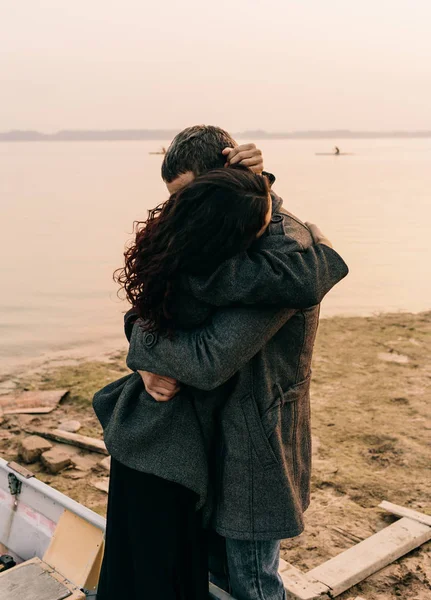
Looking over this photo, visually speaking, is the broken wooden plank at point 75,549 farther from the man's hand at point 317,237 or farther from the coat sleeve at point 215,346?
the man's hand at point 317,237

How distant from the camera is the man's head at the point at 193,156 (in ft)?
7.18

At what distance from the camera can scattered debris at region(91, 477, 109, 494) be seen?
4.90m

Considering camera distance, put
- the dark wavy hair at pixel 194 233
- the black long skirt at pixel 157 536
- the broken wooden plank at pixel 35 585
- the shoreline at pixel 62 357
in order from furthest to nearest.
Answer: the shoreline at pixel 62 357 < the broken wooden plank at pixel 35 585 < the black long skirt at pixel 157 536 < the dark wavy hair at pixel 194 233

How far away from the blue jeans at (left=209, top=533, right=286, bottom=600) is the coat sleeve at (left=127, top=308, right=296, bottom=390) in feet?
2.01

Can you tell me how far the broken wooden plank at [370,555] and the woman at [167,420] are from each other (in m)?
1.34

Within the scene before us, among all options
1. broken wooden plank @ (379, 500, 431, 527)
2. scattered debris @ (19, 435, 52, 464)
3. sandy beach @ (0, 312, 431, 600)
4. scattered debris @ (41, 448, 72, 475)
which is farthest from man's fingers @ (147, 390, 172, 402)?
scattered debris @ (19, 435, 52, 464)

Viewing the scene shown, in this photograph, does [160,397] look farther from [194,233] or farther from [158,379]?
[194,233]

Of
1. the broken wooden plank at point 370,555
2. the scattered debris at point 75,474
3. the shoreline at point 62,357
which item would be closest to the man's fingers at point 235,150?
the broken wooden plank at point 370,555

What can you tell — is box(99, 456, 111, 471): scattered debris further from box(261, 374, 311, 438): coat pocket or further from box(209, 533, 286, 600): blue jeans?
box(261, 374, 311, 438): coat pocket

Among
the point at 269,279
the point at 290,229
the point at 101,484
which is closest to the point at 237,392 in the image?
the point at 269,279

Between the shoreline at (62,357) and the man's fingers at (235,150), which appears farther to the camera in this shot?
the shoreline at (62,357)

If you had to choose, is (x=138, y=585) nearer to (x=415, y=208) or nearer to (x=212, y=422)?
(x=212, y=422)

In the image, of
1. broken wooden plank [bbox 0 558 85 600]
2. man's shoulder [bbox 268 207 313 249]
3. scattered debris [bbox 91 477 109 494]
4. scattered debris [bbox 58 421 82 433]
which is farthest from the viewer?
scattered debris [bbox 58 421 82 433]

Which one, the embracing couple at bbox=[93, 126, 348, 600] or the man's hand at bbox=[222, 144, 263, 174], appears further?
the man's hand at bbox=[222, 144, 263, 174]
